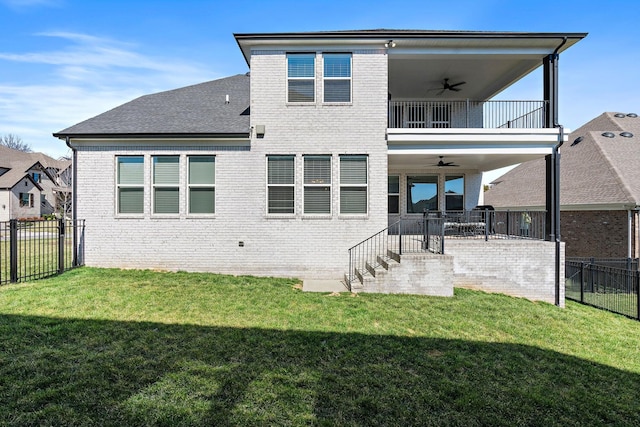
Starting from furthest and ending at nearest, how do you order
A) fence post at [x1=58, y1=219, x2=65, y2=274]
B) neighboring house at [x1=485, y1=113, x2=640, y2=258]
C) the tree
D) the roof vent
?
the tree < the roof vent < neighboring house at [x1=485, y1=113, x2=640, y2=258] < fence post at [x1=58, y1=219, x2=65, y2=274]

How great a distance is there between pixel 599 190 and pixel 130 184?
18.7 m

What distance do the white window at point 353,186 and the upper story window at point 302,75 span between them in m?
2.31

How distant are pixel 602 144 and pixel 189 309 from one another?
21154 millimetres

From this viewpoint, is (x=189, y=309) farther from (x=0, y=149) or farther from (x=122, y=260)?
(x=0, y=149)

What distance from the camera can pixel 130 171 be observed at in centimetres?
970

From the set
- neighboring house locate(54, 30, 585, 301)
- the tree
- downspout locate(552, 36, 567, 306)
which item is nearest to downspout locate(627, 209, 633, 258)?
downspout locate(552, 36, 567, 306)

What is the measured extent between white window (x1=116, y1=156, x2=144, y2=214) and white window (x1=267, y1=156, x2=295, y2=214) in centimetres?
386

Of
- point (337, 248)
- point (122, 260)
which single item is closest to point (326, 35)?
point (337, 248)

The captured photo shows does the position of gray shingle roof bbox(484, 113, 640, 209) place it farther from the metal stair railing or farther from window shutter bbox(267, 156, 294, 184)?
window shutter bbox(267, 156, 294, 184)

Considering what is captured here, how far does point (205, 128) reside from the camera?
31.1 feet

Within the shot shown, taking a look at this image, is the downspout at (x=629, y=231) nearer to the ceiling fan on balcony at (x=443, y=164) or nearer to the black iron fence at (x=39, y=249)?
the ceiling fan on balcony at (x=443, y=164)

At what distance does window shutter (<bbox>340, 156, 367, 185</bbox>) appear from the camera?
31.5 ft

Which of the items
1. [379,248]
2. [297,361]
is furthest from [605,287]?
[297,361]

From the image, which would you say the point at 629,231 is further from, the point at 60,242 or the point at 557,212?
the point at 60,242
